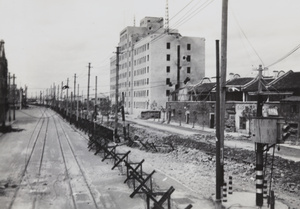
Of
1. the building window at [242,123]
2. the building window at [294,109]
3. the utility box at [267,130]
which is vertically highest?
the building window at [294,109]

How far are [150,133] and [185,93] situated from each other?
61.7 feet

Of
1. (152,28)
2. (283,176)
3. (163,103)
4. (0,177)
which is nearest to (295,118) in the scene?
(283,176)

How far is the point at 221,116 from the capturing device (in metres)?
12.3

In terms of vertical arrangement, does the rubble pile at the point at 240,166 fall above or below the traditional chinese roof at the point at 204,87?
below

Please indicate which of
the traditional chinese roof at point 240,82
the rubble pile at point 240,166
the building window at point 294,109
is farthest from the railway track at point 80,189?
the traditional chinese roof at point 240,82

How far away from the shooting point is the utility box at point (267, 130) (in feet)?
37.7

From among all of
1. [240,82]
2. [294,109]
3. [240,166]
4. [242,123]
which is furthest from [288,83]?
[240,166]

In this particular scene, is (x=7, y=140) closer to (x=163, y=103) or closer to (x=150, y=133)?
(x=150, y=133)

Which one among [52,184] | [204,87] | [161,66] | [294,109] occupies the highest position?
[161,66]

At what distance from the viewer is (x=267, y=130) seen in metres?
→ 11.6

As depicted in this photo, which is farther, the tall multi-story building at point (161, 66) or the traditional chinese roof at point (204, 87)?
the tall multi-story building at point (161, 66)

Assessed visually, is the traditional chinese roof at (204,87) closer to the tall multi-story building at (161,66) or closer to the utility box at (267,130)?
the tall multi-story building at (161,66)

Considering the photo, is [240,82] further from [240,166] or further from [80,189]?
[80,189]

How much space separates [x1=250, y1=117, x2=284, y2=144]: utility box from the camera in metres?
11.5
